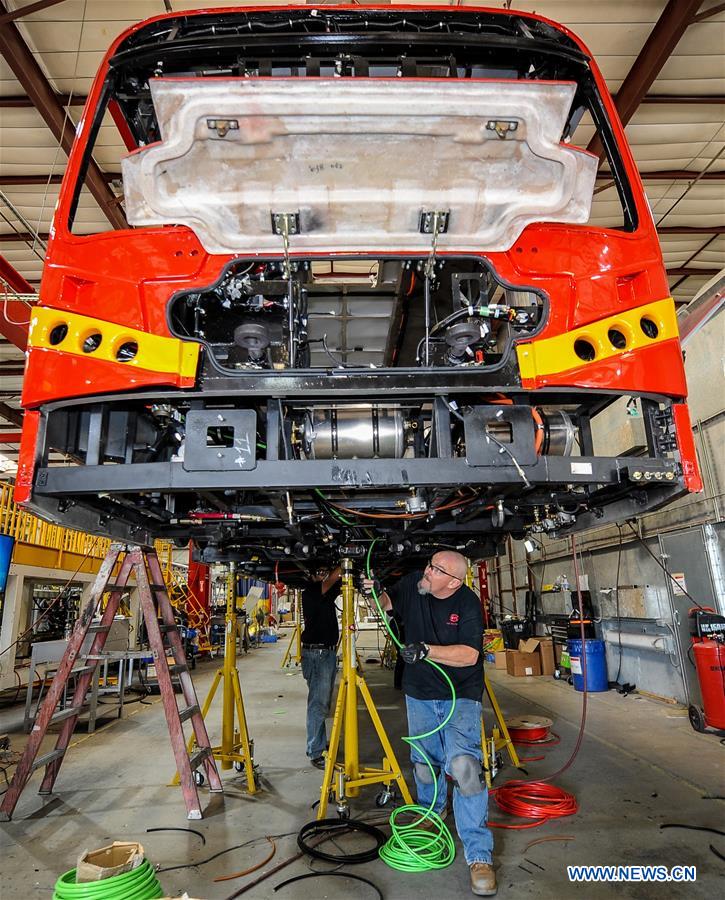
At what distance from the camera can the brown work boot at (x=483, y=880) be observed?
102 inches

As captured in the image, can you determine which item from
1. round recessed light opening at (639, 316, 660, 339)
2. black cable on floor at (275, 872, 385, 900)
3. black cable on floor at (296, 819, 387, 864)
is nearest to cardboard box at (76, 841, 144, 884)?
black cable on floor at (275, 872, 385, 900)

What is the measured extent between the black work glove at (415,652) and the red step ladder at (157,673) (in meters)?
1.60

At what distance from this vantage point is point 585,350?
2.03 meters

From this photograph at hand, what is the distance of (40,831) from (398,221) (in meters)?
4.16

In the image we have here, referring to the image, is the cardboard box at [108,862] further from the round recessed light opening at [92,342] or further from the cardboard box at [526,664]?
the cardboard box at [526,664]

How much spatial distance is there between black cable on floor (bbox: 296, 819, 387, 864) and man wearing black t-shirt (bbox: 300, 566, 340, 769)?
4.14ft

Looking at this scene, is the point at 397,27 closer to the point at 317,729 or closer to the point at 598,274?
the point at 598,274

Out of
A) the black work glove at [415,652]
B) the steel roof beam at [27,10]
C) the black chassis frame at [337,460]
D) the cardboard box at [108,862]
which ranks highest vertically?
the steel roof beam at [27,10]

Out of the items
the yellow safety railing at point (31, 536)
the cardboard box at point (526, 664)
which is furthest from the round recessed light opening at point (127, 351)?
the cardboard box at point (526, 664)

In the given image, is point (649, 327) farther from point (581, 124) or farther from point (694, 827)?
point (581, 124)

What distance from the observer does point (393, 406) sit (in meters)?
2.31

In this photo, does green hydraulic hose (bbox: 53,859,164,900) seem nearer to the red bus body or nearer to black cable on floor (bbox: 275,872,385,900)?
black cable on floor (bbox: 275,872,385,900)

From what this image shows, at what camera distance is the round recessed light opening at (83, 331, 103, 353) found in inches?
75.9

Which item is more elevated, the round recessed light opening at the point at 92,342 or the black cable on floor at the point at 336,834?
the round recessed light opening at the point at 92,342
